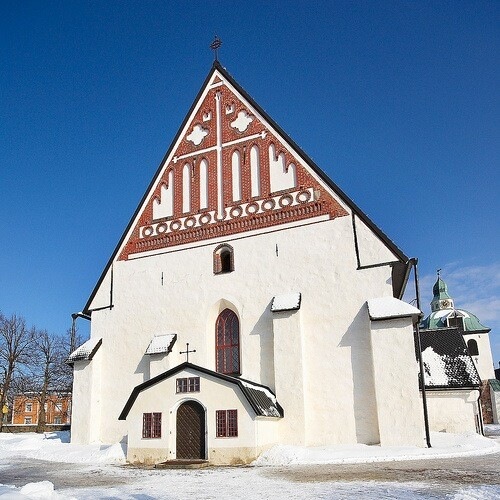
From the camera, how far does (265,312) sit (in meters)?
21.2

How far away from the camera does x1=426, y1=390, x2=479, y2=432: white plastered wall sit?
29.3m

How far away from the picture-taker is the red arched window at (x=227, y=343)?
2183 cm

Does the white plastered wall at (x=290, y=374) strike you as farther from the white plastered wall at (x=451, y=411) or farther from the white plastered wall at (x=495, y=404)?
the white plastered wall at (x=495, y=404)

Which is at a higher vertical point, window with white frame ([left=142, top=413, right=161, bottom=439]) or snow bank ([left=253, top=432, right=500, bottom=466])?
window with white frame ([left=142, top=413, right=161, bottom=439])

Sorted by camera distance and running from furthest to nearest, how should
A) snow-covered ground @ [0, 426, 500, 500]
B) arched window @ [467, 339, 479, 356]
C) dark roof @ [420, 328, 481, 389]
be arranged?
arched window @ [467, 339, 479, 356] → dark roof @ [420, 328, 481, 389] → snow-covered ground @ [0, 426, 500, 500]

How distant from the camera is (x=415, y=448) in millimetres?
17234

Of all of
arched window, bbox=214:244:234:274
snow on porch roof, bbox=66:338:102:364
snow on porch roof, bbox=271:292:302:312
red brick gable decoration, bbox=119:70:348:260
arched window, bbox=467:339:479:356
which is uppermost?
red brick gable decoration, bbox=119:70:348:260

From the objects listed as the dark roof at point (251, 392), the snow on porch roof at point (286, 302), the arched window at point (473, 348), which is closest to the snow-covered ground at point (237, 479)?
the dark roof at point (251, 392)

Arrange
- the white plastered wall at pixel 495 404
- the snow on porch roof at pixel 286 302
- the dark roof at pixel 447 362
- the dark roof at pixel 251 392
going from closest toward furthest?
the dark roof at pixel 251 392 < the snow on porch roof at pixel 286 302 < the dark roof at pixel 447 362 < the white plastered wall at pixel 495 404

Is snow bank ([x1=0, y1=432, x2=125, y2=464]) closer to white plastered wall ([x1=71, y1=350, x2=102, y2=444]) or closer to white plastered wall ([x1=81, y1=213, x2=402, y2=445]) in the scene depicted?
white plastered wall ([x1=71, y1=350, x2=102, y2=444])

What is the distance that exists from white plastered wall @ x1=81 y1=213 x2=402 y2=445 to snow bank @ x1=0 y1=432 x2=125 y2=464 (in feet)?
5.86

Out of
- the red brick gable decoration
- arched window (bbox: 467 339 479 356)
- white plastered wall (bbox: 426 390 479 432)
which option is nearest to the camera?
the red brick gable decoration

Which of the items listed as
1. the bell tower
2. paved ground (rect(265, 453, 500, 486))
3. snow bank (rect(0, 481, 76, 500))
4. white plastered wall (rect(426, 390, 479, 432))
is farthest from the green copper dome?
snow bank (rect(0, 481, 76, 500))

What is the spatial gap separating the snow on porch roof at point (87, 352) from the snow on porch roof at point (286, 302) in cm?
889
